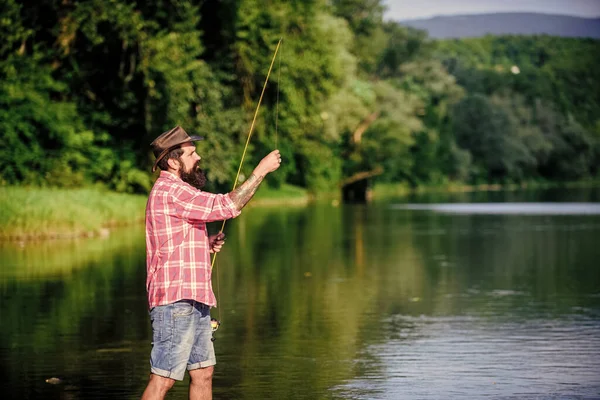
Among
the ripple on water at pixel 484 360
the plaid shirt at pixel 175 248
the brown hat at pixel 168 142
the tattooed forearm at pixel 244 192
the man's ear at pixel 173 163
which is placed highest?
the brown hat at pixel 168 142

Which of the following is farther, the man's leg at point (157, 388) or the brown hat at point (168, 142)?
the brown hat at point (168, 142)

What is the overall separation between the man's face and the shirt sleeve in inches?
7.7

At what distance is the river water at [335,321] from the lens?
30.9 ft

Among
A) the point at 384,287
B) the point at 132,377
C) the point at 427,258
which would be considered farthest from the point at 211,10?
the point at 132,377

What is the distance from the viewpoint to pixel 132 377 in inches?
385

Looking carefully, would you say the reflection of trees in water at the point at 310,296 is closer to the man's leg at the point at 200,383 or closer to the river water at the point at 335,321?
the river water at the point at 335,321

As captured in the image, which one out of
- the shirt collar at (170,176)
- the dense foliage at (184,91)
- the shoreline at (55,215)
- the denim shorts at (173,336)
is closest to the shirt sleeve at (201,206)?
the shirt collar at (170,176)

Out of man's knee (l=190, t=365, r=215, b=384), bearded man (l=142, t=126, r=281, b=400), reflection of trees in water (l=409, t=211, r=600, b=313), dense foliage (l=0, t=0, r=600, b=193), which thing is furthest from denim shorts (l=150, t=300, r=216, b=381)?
reflection of trees in water (l=409, t=211, r=600, b=313)

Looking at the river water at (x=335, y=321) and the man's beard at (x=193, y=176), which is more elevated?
the man's beard at (x=193, y=176)

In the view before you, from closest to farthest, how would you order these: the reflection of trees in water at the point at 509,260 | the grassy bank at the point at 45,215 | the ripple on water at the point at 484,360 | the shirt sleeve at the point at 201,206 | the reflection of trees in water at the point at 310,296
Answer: the shirt sleeve at the point at 201,206
the ripple on water at the point at 484,360
the reflection of trees in water at the point at 310,296
the reflection of trees in water at the point at 509,260
the grassy bank at the point at 45,215

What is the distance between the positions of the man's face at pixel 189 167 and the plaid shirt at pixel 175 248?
0.12m

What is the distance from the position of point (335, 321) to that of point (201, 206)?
6.68 m

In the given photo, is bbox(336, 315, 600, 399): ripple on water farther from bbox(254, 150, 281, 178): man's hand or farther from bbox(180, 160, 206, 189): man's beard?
bbox(254, 150, 281, 178): man's hand

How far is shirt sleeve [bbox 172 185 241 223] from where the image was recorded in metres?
6.82
